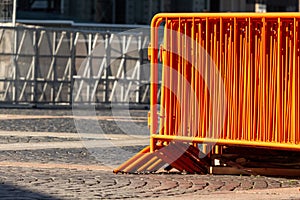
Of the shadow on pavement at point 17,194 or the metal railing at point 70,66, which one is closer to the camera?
the shadow on pavement at point 17,194

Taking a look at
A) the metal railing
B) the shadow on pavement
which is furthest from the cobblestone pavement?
the metal railing

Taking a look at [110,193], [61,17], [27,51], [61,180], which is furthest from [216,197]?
[61,17]

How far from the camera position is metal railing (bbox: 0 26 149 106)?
2367 cm

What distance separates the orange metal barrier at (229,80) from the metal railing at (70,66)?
13172mm

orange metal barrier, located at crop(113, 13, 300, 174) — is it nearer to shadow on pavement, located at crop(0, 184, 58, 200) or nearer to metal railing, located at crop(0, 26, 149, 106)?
shadow on pavement, located at crop(0, 184, 58, 200)

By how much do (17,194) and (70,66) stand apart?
51.8ft

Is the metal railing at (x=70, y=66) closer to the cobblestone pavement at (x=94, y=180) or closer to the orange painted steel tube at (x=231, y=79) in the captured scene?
the cobblestone pavement at (x=94, y=180)

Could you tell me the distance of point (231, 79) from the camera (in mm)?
10484

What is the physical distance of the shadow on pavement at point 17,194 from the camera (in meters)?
8.23

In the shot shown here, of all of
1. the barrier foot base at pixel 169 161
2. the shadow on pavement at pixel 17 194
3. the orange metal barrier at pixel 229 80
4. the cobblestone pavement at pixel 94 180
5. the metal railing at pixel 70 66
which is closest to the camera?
the shadow on pavement at pixel 17 194

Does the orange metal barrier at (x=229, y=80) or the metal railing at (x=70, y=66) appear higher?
the orange metal barrier at (x=229, y=80)

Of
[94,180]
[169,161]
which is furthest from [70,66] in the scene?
[94,180]

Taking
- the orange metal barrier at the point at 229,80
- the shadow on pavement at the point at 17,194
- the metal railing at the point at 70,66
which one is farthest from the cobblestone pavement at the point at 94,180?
the metal railing at the point at 70,66

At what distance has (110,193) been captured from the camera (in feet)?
28.6
